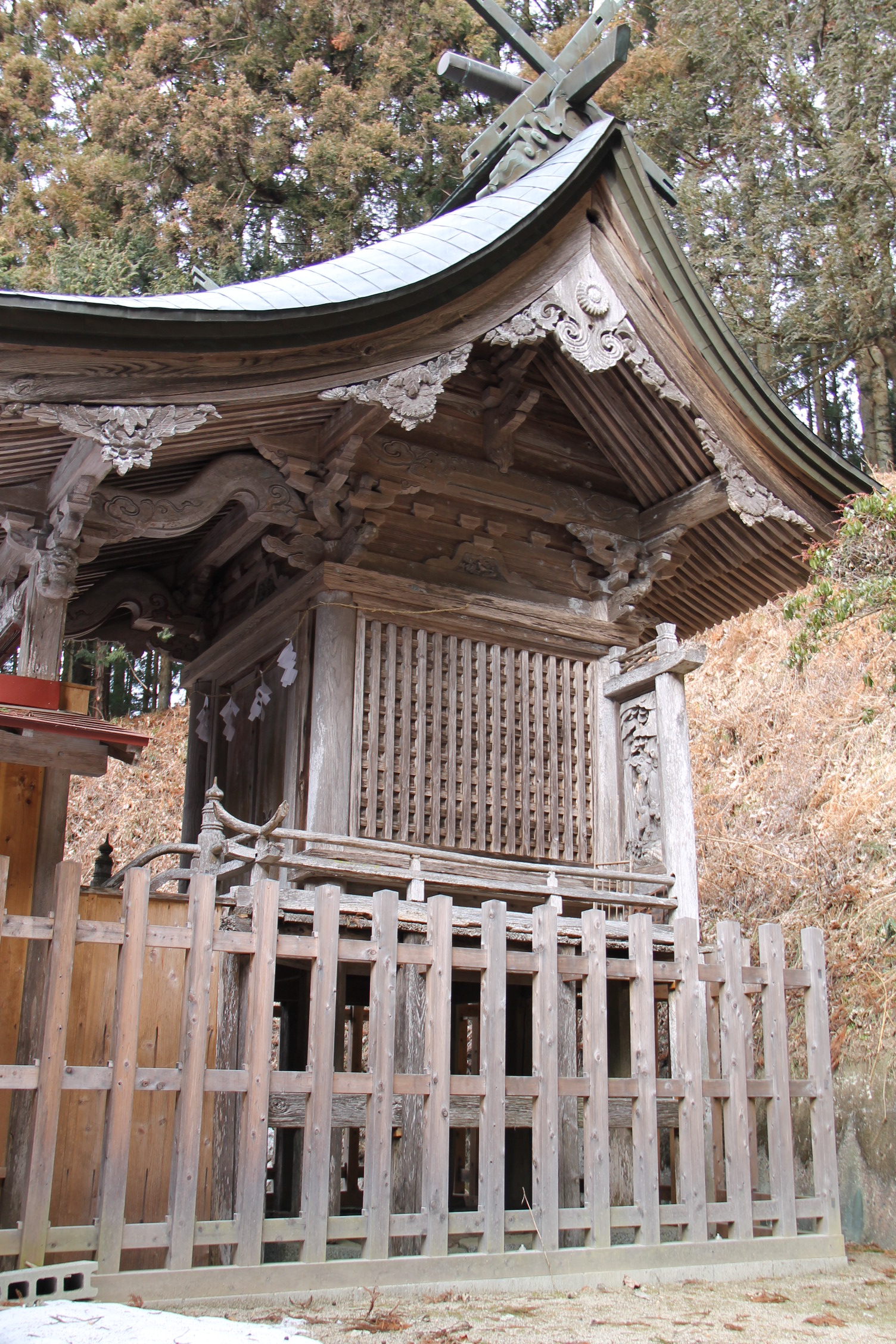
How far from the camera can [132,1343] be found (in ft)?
12.7

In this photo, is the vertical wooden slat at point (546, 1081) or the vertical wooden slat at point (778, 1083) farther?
the vertical wooden slat at point (778, 1083)

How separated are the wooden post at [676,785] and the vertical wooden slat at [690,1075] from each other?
1.10m

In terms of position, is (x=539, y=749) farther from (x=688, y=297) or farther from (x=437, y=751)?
(x=688, y=297)

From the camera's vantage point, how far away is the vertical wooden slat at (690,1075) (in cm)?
593

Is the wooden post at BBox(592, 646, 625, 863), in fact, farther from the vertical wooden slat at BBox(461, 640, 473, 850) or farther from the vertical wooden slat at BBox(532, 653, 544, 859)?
the vertical wooden slat at BBox(461, 640, 473, 850)

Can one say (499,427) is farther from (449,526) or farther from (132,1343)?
(132,1343)

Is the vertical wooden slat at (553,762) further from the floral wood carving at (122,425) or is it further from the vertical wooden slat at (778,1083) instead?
the floral wood carving at (122,425)

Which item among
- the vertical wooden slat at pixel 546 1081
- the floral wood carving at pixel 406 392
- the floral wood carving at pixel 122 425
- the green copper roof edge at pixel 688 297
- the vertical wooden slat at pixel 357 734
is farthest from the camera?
the green copper roof edge at pixel 688 297

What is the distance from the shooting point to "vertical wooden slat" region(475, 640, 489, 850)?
7.86 meters

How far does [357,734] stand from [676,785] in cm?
217

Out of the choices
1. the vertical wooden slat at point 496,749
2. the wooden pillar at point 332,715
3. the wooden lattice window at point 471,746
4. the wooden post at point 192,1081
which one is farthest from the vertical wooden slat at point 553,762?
the wooden post at point 192,1081

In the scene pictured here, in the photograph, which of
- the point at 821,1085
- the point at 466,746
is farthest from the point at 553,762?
the point at 821,1085

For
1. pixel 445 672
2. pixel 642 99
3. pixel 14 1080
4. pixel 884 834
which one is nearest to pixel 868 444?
pixel 642 99

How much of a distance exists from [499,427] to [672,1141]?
190 inches
